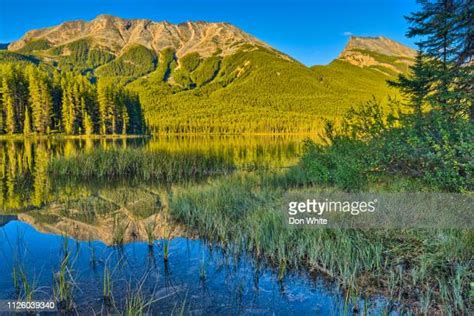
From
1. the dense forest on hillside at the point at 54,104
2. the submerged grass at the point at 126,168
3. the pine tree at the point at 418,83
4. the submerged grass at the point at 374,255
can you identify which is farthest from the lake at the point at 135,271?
the dense forest on hillside at the point at 54,104

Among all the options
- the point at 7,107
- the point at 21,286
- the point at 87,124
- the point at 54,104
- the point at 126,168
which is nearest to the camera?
the point at 21,286

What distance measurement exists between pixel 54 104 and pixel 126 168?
172 ft

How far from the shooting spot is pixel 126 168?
1959 cm

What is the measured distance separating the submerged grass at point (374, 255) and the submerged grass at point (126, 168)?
33.8 feet

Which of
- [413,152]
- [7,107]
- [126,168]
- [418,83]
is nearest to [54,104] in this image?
[7,107]

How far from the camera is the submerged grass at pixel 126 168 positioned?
18.4 metres

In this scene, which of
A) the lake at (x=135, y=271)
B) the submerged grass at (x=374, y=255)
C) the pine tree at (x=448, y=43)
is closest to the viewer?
the submerged grass at (x=374, y=255)

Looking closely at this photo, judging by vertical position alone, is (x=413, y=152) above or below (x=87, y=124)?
below

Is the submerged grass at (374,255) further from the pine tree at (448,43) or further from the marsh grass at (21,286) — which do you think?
the pine tree at (448,43)

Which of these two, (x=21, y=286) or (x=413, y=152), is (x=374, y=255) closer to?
(x=413, y=152)

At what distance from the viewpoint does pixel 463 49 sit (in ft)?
45.0

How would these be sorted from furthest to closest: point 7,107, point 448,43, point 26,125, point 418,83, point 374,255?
point 26,125, point 7,107, point 418,83, point 448,43, point 374,255

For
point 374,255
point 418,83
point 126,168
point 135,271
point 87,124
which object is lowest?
point 135,271

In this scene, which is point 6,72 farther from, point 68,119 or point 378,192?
point 378,192
